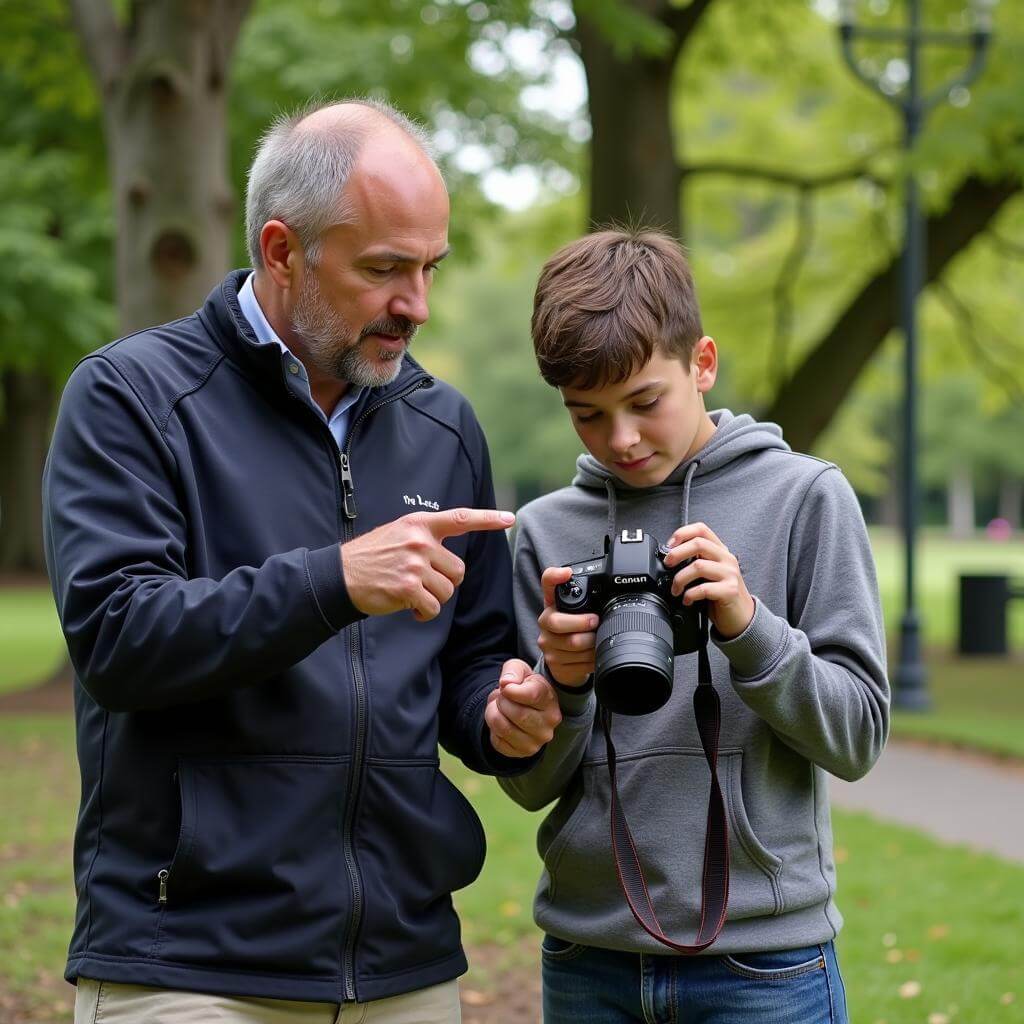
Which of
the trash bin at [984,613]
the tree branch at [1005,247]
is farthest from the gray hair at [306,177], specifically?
the trash bin at [984,613]

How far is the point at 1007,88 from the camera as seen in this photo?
11.6 meters

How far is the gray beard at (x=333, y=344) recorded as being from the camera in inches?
105

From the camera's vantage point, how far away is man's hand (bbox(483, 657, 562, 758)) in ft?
8.40

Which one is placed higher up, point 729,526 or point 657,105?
point 657,105

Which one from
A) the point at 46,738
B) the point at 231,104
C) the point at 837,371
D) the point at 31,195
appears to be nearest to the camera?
the point at 46,738

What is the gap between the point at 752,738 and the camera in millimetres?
2633

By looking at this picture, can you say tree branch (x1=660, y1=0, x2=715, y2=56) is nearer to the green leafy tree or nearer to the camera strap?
the green leafy tree

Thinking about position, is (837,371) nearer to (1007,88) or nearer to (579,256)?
(1007,88)

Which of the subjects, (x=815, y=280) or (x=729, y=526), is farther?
(x=815, y=280)

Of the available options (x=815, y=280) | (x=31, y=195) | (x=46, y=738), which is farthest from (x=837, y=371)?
(x=31, y=195)

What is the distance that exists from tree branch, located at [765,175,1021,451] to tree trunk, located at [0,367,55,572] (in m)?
19.0

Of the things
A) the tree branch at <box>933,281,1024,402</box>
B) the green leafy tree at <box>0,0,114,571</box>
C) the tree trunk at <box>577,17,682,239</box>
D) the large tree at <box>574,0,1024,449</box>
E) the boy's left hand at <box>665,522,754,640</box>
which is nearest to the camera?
the boy's left hand at <box>665,522,754,640</box>

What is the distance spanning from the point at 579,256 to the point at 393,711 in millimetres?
899

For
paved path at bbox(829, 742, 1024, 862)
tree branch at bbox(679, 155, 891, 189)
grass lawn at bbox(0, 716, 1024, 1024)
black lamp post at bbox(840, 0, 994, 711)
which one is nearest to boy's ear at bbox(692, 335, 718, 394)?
grass lawn at bbox(0, 716, 1024, 1024)
